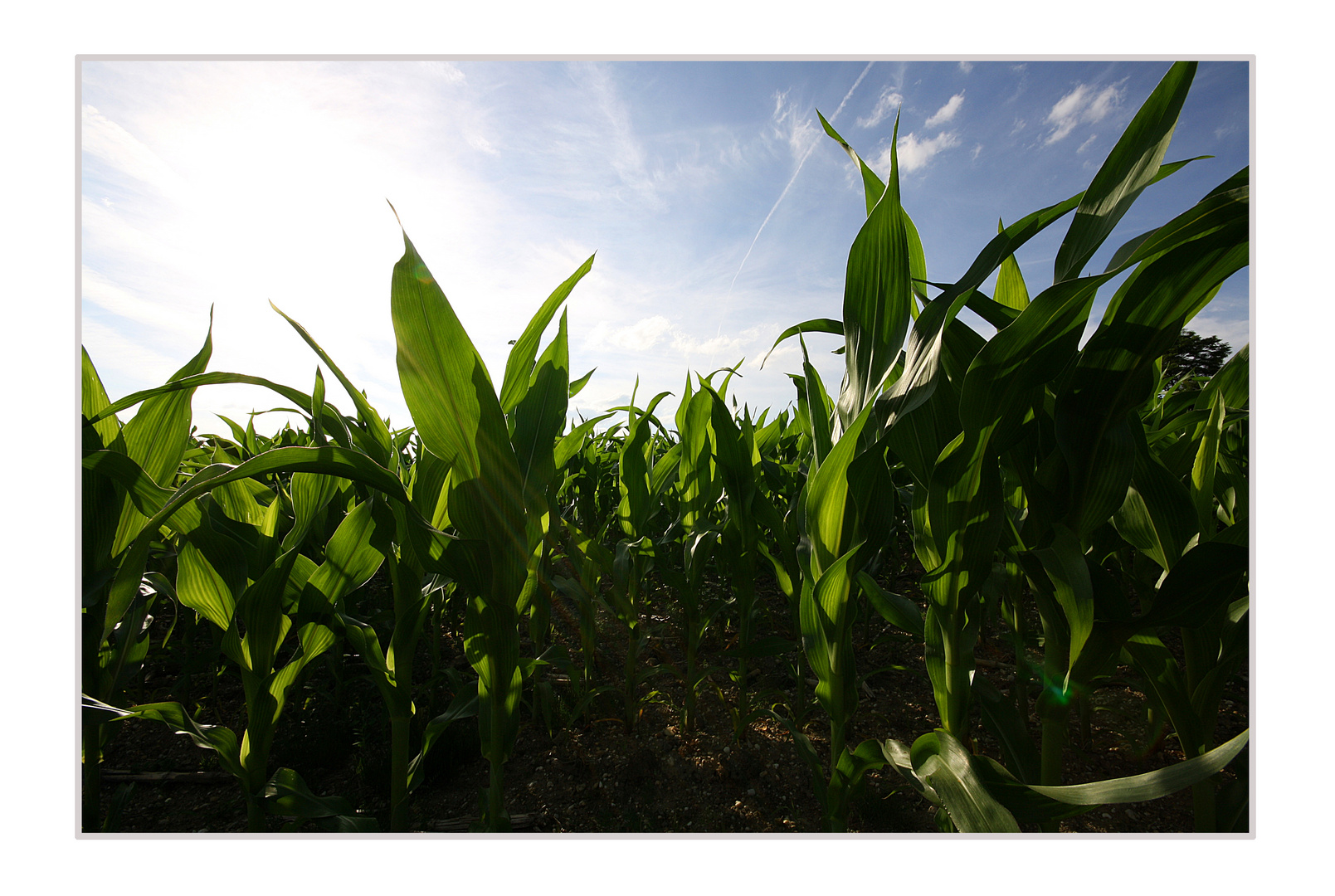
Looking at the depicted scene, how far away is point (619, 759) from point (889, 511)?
76cm

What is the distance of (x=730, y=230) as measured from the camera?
116 centimetres

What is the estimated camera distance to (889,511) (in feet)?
2.17

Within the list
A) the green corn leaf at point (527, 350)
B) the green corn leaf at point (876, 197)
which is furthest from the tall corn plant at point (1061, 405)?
the green corn leaf at point (527, 350)

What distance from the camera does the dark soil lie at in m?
0.85

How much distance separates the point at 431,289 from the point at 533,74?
607 mm

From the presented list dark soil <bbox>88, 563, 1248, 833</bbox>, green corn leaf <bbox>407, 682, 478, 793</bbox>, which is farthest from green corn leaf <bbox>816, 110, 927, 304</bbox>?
green corn leaf <bbox>407, 682, 478, 793</bbox>

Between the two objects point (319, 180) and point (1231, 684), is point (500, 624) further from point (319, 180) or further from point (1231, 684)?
point (1231, 684)

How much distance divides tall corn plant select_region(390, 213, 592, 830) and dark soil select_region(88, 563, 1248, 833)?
0.27 metres

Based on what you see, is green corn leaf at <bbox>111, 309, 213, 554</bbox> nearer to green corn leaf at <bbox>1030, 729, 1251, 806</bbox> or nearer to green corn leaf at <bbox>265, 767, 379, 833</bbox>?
green corn leaf at <bbox>265, 767, 379, 833</bbox>

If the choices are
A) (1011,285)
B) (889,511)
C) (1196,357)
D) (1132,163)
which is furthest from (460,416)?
(1196,357)

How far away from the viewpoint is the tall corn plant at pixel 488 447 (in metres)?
0.52

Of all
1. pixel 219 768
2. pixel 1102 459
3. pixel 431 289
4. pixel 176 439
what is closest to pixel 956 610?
pixel 1102 459

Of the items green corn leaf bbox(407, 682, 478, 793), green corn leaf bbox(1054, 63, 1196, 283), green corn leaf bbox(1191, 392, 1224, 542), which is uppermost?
green corn leaf bbox(1054, 63, 1196, 283)

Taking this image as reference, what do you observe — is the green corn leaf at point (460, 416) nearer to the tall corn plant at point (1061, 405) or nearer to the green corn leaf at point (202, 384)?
the green corn leaf at point (202, 384)
